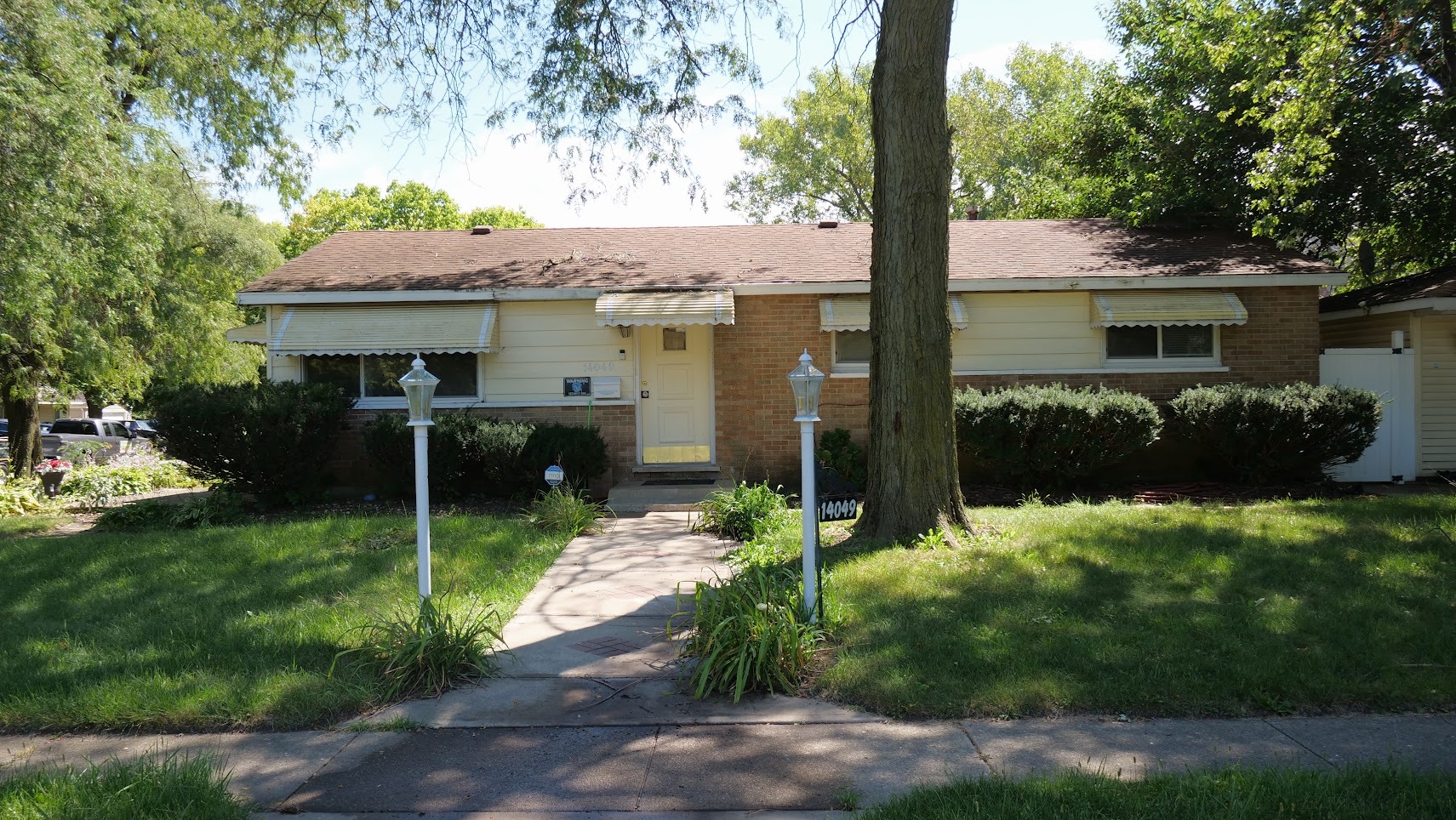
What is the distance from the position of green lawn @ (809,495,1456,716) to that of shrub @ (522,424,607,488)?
4628mm

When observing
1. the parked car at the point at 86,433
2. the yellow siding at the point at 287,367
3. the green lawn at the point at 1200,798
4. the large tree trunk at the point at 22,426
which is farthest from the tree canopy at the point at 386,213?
the green lawn at the point at 1200,798

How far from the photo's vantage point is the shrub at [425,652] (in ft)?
17.2

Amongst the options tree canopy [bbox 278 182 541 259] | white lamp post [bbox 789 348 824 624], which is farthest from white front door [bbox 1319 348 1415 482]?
tree canopy [bbox 278 182 541 259]

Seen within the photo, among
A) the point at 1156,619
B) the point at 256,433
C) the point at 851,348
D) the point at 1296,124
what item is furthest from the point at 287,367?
the point at 1296,124

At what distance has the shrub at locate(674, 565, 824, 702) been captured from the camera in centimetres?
511

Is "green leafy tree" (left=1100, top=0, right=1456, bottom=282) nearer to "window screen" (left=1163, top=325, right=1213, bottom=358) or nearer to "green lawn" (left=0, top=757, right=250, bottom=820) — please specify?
"window screen" (left=1163, top=325, right=1213, bottom=358)

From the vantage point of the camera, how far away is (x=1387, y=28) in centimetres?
1337

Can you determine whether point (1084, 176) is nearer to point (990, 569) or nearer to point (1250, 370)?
point (1250, 370)

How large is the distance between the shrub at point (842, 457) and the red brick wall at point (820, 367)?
0.64 metres

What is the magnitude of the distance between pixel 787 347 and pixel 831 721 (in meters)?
8.53

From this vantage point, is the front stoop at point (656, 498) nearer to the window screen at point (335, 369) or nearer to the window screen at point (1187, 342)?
the window screen at point (335, 369)

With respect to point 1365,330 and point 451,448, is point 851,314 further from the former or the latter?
point 1365,330

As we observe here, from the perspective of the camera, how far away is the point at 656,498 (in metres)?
11.6

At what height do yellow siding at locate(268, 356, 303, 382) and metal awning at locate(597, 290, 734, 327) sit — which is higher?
metal awning at locate(597, 290, 734, 327)
